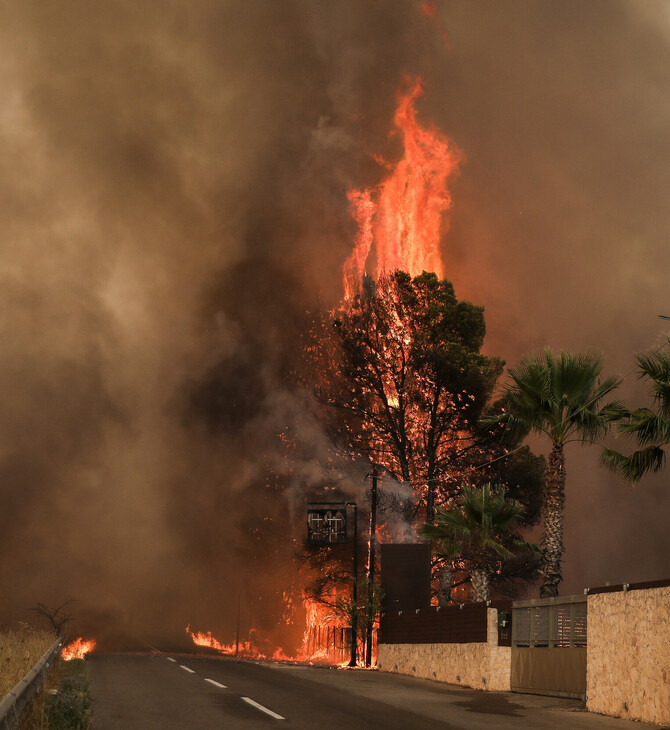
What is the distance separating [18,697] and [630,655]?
11538mm

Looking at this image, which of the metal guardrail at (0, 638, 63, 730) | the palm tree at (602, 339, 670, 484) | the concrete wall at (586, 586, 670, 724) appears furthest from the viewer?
the palm tree at (602, 339, 670, 484)

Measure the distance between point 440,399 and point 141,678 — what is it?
29426mm

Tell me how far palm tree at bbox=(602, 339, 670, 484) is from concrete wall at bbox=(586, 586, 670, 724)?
4.08 metres

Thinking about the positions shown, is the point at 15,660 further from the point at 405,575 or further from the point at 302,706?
the point at 405,575

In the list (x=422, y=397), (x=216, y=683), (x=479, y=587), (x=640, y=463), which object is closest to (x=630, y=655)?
(x=640, y=463)

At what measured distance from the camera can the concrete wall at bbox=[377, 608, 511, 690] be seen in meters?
25.3

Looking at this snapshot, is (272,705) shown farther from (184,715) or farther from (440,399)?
(440,399)

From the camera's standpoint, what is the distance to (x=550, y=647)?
74.6 feet

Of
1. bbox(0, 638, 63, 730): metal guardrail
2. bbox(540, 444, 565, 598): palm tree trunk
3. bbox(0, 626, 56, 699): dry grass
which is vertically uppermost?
bbox(540, 444, 565, 598): palm tree trunk

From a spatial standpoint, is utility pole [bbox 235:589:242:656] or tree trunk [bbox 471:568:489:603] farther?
utility pole [bbox 235:589:242:656]

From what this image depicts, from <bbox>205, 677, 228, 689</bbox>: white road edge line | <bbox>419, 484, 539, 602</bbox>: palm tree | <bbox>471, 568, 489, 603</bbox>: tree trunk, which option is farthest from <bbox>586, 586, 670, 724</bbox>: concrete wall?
<bbox>471, 568, 489, 603</bbox>: tree trunk

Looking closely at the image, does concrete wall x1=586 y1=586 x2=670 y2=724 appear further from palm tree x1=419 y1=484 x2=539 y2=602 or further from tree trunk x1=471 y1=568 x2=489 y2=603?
tree trunk x1=471 y1=568 x2=489 y2=603

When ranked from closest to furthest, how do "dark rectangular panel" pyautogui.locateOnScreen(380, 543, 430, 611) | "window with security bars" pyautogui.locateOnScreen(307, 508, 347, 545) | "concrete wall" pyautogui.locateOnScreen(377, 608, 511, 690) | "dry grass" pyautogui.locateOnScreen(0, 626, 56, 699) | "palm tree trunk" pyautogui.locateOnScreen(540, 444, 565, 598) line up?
"dry grass" pyautogui.locateOnScreen(0, 626, 56, 699), "concrete wall" pyautogui.locateOnScreen(377, 608, 511, 690), "palm tree trunk" pyautogui.locateOnScreen(540, 444, 565, 598), "dark rectangular panel" pyautogui.locateOnScreen(380, 543, 430, 611), "window with security bars" pyautogui.locateOnScreen(307, 508, 347, 545)

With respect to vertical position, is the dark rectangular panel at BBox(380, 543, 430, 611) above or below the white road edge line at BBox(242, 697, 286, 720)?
above
